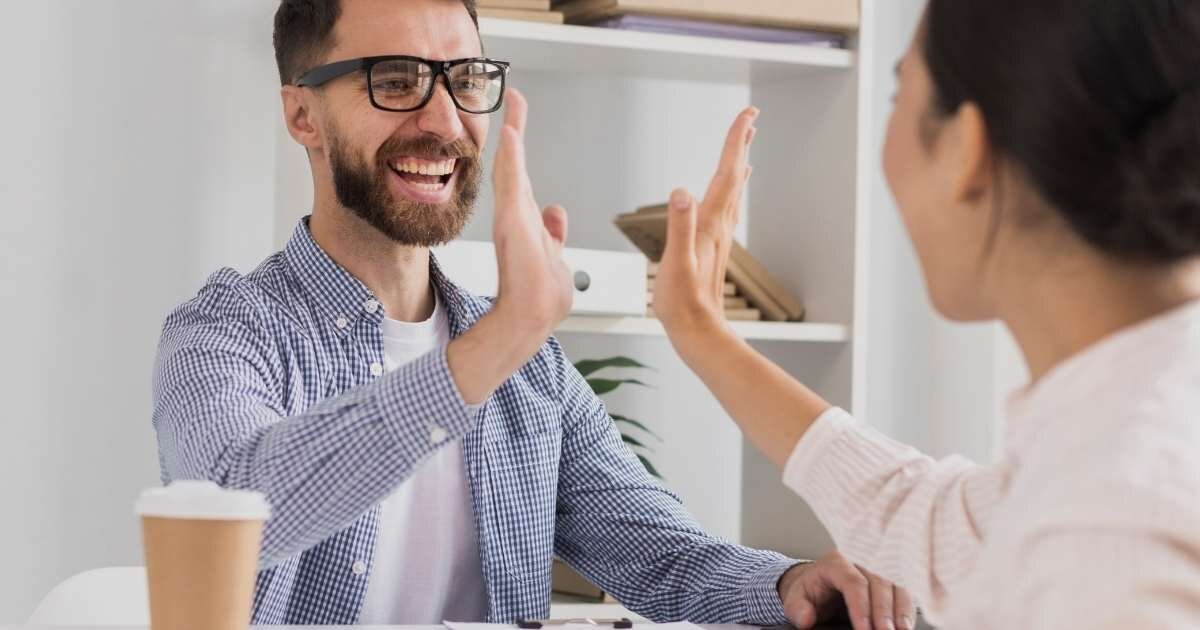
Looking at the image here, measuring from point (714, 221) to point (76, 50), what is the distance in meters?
1.51

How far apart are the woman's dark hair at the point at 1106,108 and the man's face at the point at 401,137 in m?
1.12

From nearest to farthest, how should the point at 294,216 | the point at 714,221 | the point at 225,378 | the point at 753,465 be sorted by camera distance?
the point at 714,221
the point at 225,378
the point at 294,216
the point at 753,465

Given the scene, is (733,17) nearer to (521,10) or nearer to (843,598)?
(521,10)

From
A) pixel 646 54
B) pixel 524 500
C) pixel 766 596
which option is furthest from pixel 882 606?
pixel 646 54

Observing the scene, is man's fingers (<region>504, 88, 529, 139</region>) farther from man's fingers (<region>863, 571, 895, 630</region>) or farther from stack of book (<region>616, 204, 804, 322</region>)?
stack of book (<region>616, 204, 804, 322</region>)

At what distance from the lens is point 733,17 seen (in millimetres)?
2322

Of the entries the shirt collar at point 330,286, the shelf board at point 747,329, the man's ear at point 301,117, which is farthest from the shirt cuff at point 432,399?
the shelf board at point 747,329

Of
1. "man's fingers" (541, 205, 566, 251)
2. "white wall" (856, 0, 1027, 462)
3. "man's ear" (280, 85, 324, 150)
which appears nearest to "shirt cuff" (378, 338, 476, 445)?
"man's fingers" (541, 205, 566, 251)

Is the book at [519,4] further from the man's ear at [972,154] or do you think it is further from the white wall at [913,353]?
the man's ear at [972,154]

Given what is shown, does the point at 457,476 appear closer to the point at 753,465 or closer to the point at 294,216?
the point at 294,216

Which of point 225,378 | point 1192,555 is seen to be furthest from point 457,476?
point 1192,555

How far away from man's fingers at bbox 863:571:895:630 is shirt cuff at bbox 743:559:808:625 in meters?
0.11

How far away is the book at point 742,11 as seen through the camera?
7.39ft

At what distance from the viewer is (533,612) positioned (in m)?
1.70
